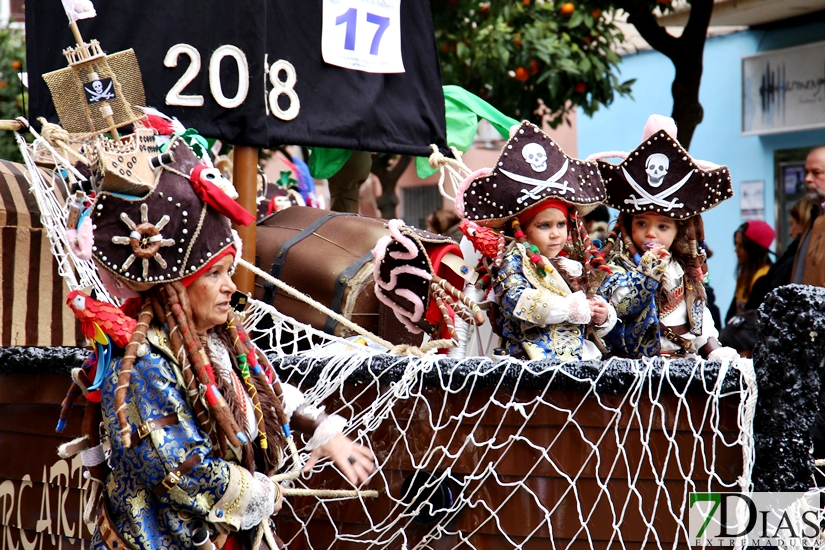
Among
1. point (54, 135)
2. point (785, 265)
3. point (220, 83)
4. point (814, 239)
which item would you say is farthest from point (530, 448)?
point (785, 265)

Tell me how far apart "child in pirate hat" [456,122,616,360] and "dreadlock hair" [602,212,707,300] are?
297 millimetres

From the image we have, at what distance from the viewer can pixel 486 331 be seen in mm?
4031

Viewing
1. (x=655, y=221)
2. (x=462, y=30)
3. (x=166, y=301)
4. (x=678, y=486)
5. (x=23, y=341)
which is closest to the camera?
(x=166, y=301)

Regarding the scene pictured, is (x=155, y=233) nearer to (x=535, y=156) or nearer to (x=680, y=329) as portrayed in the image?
(x=535, y=156)

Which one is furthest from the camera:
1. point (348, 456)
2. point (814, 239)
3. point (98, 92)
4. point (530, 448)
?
point (814, 239)

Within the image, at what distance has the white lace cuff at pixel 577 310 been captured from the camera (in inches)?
139

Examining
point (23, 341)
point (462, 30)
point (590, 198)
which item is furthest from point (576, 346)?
point (462, 30)

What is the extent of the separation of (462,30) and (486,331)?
15.3ft

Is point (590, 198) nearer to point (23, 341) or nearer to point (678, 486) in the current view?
point (678, 486)

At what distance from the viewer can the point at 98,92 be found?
108 inches

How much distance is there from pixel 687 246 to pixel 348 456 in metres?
1.91

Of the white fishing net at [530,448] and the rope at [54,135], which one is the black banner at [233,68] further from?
the white fishing net at [530,448]

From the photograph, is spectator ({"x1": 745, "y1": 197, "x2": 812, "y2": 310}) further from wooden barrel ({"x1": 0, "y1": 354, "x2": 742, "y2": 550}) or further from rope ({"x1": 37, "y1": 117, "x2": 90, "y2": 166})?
rope ({"x1": 37, "y1": 117, "x2": 90, "y2": 166})

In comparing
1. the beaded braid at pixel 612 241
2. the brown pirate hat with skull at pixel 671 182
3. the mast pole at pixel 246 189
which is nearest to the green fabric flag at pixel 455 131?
the mast pole at pixel 246 189
